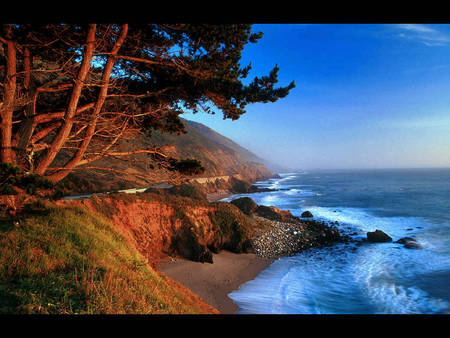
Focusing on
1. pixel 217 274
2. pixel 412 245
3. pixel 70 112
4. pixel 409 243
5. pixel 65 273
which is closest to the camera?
pixel 65 273

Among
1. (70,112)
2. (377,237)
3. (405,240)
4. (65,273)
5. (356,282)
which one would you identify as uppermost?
(70,112)

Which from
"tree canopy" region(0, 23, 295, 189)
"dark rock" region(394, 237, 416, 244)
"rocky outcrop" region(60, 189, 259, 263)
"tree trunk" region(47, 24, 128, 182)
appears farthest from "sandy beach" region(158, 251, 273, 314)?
"dark rock" region(394, 237, 416, 244)

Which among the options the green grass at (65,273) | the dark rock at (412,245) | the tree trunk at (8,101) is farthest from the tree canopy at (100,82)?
the dark rock at (412,245)

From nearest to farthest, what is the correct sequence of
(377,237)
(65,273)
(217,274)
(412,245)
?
1. (65,273)
2. (217,274)
3. (412,245)
4. (377,237)

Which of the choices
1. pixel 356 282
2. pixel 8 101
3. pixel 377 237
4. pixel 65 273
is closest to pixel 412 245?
pixel 377 237

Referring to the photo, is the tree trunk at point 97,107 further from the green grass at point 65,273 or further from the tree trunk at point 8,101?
the green grass at point 65,273

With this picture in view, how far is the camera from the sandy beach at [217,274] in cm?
1087

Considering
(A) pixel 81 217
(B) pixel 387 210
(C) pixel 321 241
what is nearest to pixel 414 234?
(C) pixel 321 241

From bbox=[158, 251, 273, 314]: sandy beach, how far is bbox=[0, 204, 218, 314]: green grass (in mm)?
5945

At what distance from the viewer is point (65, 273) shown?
4207 millimetres

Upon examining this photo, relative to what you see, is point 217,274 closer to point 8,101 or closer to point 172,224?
point 172,224

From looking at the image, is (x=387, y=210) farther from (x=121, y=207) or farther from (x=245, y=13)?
(x=245, y=13)

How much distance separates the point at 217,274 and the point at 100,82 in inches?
471

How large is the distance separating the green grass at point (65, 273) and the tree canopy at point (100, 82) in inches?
60.6
